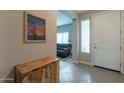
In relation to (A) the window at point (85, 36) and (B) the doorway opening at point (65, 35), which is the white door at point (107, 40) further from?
(B) the doorway opening at point (65, 35)

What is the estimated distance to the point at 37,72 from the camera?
204 cm

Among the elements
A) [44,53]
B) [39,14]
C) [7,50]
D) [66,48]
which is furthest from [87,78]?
[66,48]

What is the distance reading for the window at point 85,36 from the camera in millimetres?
5318

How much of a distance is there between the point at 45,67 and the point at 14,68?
1.87 feet

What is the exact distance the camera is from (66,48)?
8.30m

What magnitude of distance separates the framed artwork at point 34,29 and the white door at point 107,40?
8.46 ft

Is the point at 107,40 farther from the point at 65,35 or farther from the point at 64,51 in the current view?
the point at 65,35

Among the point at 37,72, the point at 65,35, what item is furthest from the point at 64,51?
the point at 37,72

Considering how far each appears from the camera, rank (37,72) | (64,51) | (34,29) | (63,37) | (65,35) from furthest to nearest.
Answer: (63,37), (65,35), (64,51), (34,29), (37,72)

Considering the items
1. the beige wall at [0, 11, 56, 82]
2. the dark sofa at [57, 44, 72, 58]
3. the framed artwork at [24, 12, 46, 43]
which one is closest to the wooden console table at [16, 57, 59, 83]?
the beige wall at [0, 11, 56, 82]

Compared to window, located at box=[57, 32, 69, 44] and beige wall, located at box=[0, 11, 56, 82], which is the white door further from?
window, located at box=[57, 32, 69, 44]

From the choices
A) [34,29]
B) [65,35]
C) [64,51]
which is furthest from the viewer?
[65,35]

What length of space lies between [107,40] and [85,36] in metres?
1.17

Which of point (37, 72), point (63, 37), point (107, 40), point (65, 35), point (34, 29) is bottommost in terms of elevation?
point (37, 72)
